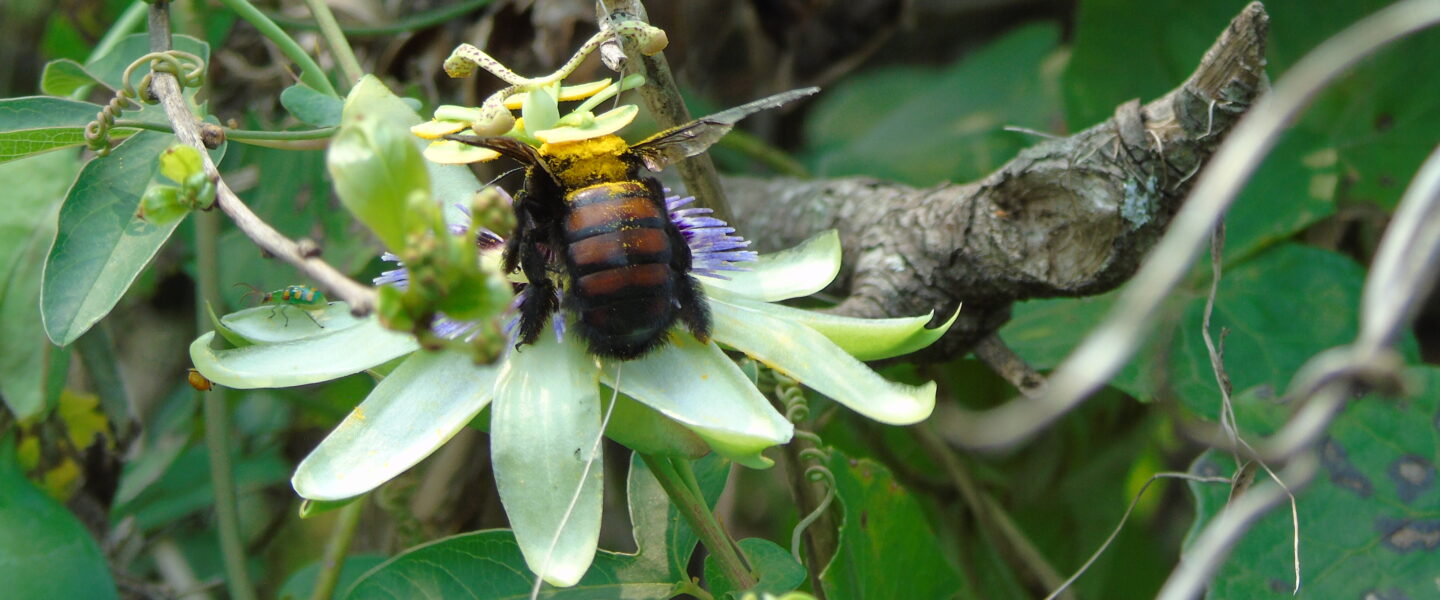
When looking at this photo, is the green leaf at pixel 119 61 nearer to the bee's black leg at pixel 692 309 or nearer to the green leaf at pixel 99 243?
the green leaf at pixel 99 243

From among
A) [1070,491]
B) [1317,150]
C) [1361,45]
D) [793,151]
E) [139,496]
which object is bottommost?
[1070,491]

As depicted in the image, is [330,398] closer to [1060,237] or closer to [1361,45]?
[1060,237]

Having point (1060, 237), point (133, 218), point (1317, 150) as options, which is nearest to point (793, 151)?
point (1317, 150)

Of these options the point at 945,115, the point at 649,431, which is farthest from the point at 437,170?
the point at 945,115

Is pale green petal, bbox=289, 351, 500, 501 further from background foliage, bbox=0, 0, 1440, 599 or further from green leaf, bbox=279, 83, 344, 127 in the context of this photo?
green leaf, bbox=279, 83, 344, 127

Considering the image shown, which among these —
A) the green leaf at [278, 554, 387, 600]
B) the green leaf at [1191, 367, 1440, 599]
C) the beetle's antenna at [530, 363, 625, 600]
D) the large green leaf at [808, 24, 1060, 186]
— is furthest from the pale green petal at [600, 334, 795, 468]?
the large green leaf at [808, 24, 1060, 186]

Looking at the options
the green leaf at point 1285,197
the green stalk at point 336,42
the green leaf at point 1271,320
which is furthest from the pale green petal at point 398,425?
the green leaf at point 1285,197

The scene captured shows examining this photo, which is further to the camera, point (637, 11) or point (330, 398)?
point (330, 398)
